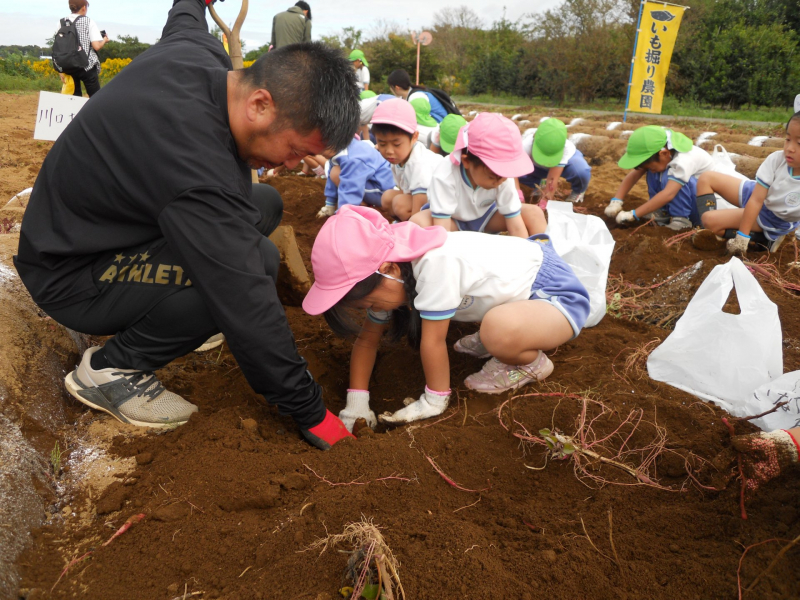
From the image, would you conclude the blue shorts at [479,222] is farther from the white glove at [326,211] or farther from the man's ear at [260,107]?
the man's ear at [260,107]

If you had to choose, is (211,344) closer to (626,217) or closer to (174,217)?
(174,217)

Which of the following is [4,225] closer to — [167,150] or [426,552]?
[167,150]

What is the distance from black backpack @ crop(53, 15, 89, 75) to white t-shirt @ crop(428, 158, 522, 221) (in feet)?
17.9

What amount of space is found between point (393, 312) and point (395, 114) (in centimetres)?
195

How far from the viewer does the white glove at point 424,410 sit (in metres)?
2.00

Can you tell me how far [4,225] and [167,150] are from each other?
244 cm

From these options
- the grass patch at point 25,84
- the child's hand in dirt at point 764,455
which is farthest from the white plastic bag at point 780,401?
the grass patch at point 25,84

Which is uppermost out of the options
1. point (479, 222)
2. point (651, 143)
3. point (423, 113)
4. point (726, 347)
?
point (423, 113)

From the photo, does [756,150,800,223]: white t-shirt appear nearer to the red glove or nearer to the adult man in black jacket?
the adult man in black jacket

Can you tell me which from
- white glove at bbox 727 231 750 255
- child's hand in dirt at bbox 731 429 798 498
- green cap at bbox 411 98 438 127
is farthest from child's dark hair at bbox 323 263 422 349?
green cap at bbox 411 98 438 127

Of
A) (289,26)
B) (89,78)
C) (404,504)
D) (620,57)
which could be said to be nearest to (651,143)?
(404,504)

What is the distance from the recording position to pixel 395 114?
360 cm

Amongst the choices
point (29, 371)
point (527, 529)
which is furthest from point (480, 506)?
point (29, 371)

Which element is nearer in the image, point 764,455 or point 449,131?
point 764,455
